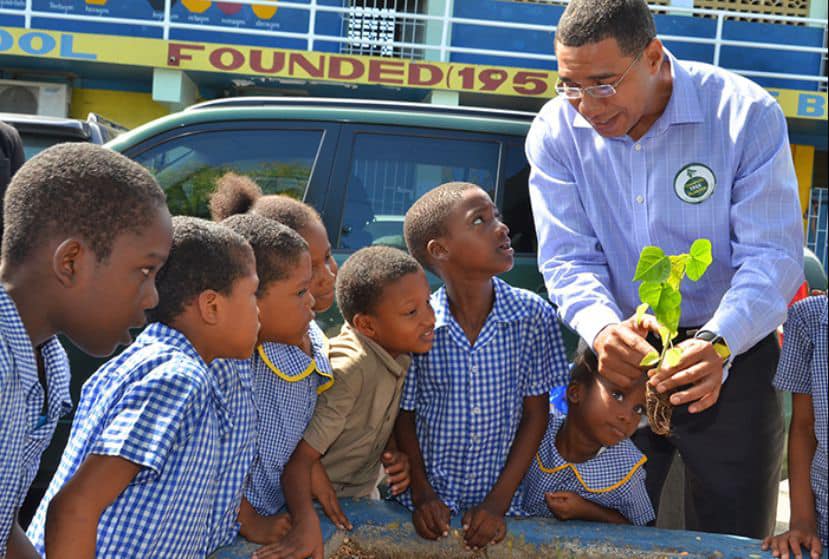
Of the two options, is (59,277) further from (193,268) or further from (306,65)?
(306,65)

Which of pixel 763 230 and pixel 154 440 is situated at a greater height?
pixel 763 230

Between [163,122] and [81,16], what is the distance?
1061 cm

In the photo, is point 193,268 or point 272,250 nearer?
point 193,268

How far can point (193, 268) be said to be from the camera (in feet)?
7.22

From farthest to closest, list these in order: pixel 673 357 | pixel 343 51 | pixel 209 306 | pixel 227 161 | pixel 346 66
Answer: pixel 343 51, pixel 346 66, pixel 227 161, pixel 673 357, pixel 209 306

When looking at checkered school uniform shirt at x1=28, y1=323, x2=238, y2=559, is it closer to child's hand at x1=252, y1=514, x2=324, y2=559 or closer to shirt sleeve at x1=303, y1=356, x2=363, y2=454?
child's hand at x1=252, y1=514, x2=324, y2=559

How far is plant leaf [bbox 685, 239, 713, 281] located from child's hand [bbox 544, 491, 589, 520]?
836mm

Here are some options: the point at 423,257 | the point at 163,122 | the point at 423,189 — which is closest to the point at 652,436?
the point at 423,257

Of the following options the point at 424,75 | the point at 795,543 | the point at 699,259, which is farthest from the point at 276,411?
the point at 424,75

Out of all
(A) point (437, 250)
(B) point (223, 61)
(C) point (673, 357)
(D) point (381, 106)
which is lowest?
(C) point (673, 357)

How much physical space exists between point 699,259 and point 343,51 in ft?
43.2

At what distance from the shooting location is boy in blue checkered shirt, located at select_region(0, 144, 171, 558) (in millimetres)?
1727

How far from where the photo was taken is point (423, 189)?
14.0 feet

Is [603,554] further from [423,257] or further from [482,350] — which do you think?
[423,257]
